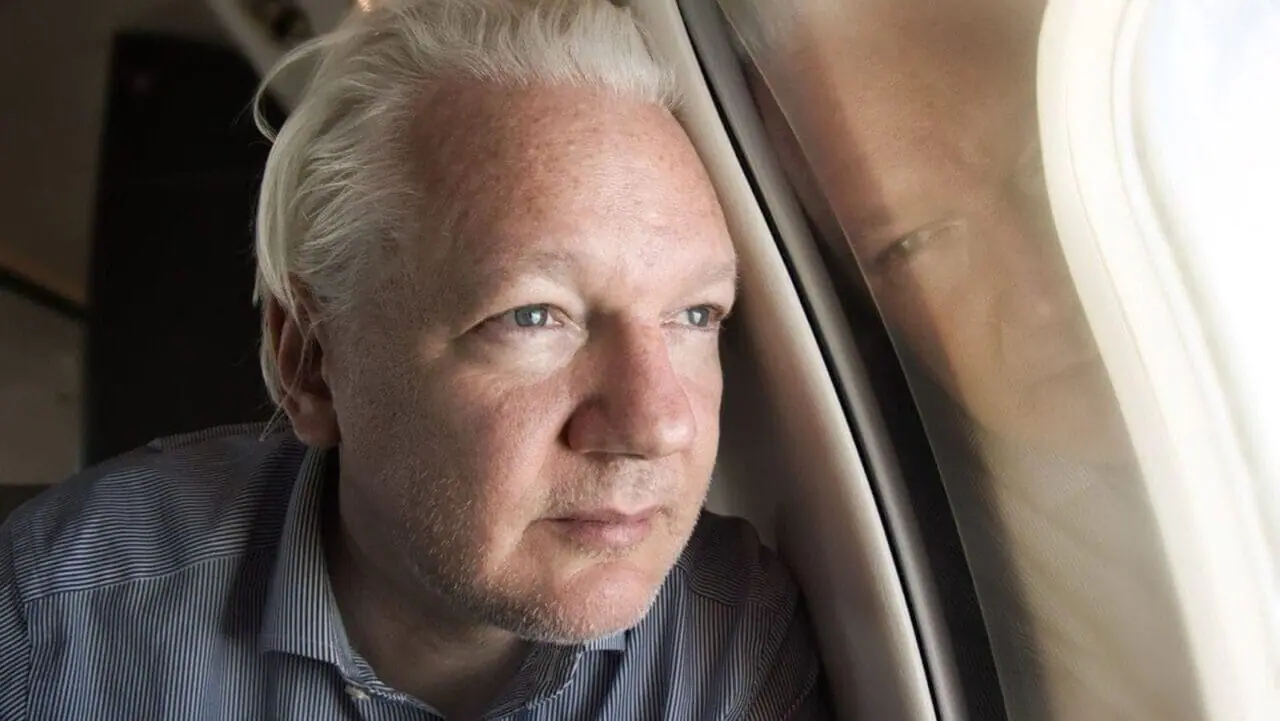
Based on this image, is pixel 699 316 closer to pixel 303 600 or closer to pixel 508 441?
pixel 508 441

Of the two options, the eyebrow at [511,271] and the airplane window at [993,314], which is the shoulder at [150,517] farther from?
the airplane window at [993,314]

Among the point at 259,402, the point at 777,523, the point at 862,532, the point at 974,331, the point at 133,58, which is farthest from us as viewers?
the point at 133,58

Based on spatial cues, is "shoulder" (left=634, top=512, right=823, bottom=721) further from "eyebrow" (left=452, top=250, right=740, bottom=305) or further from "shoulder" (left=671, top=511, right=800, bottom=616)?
Result: "eyebrow" (left=452, top=250, right=740, bottom=305)

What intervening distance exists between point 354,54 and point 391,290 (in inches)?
10.3

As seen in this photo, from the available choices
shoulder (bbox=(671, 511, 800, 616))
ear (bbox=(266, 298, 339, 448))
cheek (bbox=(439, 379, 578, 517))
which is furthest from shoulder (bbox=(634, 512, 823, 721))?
ear (bbox=(266, 298, 339, 448))

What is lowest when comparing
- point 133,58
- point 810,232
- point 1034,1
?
point 810,232

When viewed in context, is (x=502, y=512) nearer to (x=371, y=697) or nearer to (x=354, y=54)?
(x=371, y=697)

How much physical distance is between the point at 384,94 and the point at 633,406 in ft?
1.21

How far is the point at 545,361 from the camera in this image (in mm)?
761

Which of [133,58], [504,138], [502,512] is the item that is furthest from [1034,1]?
[133,58]

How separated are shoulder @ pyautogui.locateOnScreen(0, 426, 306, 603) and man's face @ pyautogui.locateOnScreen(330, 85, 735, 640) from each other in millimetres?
265

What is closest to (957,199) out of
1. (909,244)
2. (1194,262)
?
(909,244)

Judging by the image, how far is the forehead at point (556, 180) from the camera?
0.74 m

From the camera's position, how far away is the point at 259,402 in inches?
60.8
